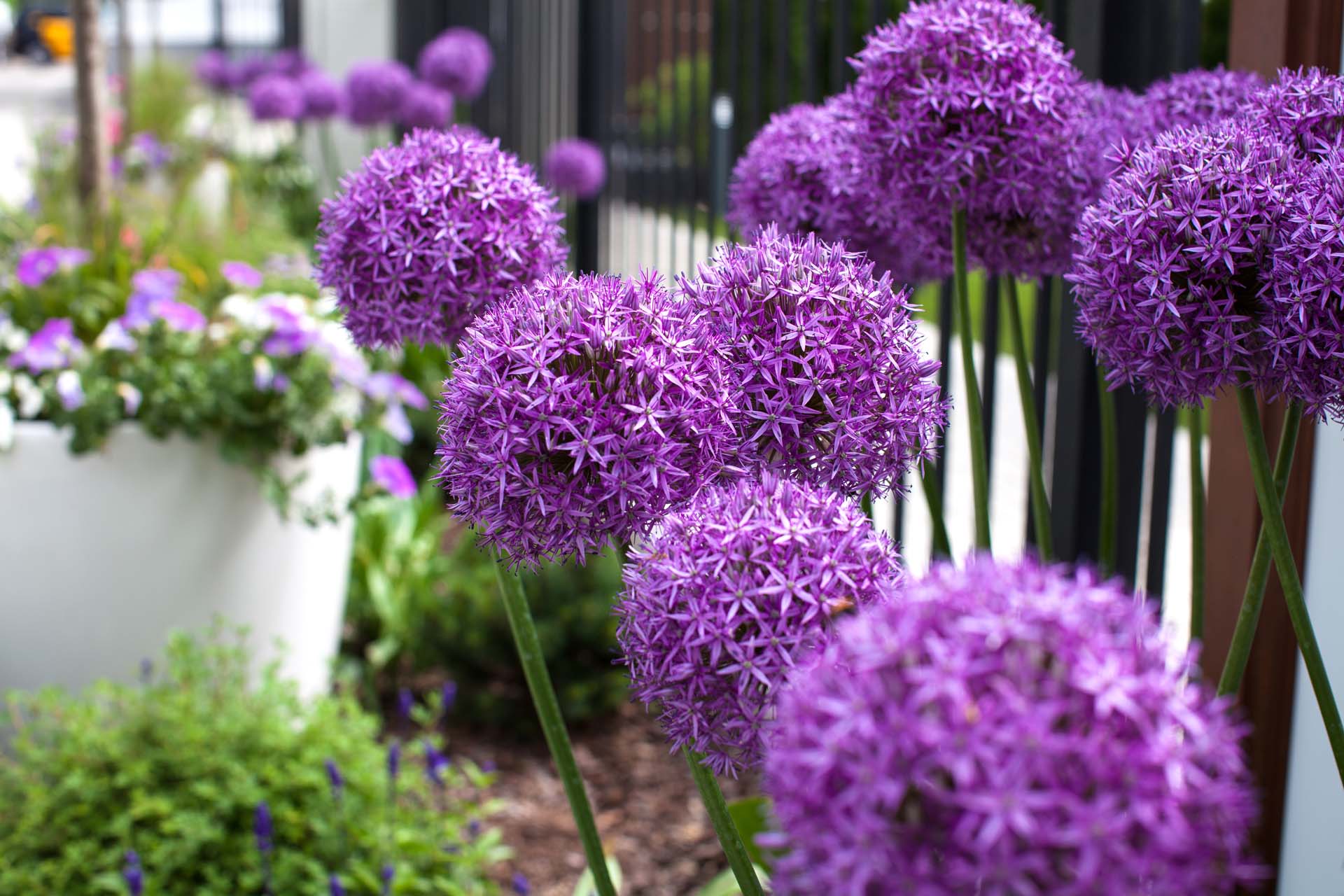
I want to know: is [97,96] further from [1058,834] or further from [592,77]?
[1058,834]

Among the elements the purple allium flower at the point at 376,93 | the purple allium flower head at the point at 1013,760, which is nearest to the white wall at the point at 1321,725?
the purple allium flower head at the point at 1013,760

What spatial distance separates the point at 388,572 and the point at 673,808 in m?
1.13

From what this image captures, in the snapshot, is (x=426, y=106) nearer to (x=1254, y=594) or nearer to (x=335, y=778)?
(x=335, y=778)

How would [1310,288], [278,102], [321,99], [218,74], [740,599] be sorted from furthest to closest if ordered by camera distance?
[218,74] → [278,102] → [321,99] → [1310,288] → [740,599]

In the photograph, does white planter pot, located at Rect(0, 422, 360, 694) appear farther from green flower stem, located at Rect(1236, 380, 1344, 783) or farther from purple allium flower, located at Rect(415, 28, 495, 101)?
purple allium flower, located at Rect(415, 28, 495, 101)

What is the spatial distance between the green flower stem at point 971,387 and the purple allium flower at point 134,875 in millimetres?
1275

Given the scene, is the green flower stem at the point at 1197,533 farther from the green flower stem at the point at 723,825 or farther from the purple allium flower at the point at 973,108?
the green flower stem at the point at 723,825

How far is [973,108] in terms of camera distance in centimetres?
100

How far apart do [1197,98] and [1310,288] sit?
1.49ft

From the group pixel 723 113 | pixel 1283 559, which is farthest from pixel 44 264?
pixel 1283 559

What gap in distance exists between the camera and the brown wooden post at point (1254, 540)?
147 centimetres

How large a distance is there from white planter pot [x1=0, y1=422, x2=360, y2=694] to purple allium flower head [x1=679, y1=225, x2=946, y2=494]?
6.26 feet

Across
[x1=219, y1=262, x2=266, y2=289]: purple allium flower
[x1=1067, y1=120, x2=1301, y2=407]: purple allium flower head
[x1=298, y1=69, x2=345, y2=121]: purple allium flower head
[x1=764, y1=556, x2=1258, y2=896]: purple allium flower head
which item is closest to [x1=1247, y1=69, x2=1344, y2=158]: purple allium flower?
[x1=1067, y1=120, x2=1301, y2=407]: purple allium flower head

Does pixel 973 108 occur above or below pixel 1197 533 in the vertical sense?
above
